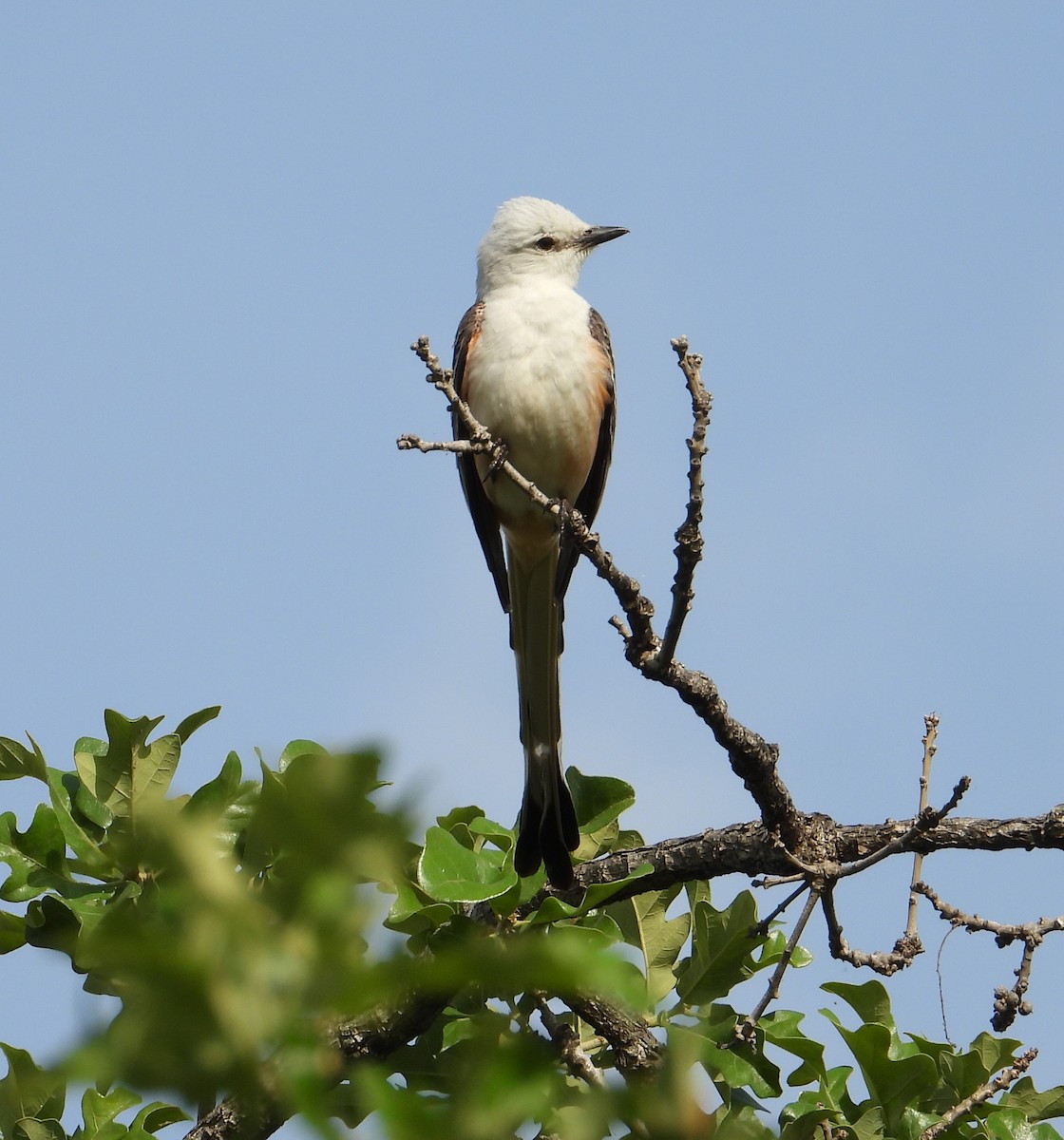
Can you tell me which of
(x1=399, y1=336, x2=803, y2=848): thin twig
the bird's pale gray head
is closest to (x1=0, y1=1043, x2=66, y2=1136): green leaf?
(x1=399, y1=336, x2=803, y2=848): thin twig

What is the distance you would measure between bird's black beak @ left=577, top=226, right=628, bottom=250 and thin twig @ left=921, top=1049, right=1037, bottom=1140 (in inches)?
184

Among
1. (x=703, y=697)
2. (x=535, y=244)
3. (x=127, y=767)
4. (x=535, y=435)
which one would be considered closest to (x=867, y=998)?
(x=703, y=697)

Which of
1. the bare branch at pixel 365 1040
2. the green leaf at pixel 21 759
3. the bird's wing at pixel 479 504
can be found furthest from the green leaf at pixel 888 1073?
the bird's wing at pixel 479 504

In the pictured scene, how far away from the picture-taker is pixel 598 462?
631cm

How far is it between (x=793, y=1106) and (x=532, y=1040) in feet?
9.96

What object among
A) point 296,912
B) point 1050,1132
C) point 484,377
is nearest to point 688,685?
point 1050,1132

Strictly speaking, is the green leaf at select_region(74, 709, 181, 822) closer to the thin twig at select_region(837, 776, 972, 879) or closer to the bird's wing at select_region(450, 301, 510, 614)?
the thin twig at select_region(837, 776, 972, 879)

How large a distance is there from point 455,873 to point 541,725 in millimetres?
1856

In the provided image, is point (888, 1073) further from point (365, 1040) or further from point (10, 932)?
point (10, 932)

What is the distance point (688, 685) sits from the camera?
12.7 feet

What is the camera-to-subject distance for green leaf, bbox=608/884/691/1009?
3.81m

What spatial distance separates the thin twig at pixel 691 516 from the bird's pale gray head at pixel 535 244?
3.32 meters

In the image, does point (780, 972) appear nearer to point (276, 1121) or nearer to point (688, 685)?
point (688, 685)

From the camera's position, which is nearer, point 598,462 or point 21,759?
point 21,759
